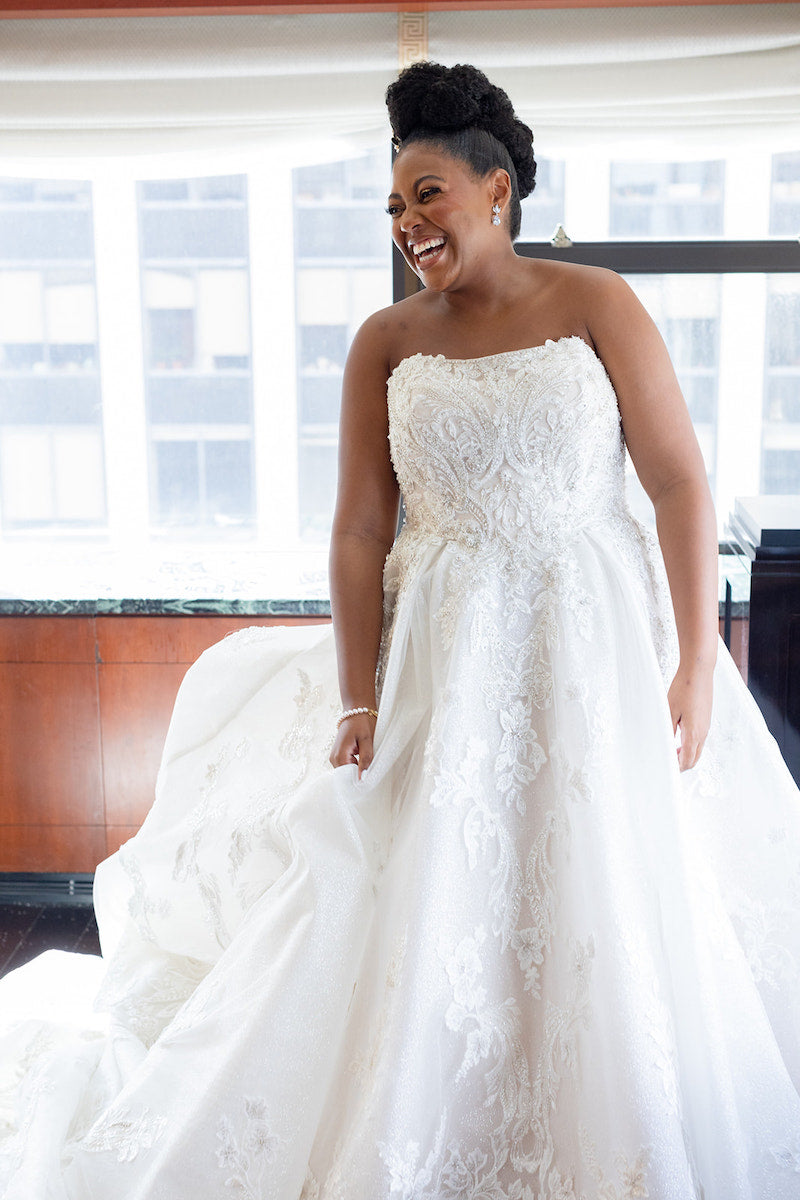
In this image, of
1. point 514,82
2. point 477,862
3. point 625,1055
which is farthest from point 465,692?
point 514,82

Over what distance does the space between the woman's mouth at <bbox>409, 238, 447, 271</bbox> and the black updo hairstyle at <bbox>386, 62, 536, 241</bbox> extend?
0.13m

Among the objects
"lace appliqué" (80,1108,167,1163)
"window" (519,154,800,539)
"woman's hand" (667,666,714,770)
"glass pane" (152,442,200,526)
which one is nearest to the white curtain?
"window" (519,154,800,539)

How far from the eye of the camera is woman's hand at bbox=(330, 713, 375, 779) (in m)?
1.74

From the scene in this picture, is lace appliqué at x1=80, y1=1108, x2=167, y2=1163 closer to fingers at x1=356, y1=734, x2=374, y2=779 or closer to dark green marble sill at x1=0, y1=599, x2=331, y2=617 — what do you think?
fingers at x1=356, y1=734, x2=374, y2=779

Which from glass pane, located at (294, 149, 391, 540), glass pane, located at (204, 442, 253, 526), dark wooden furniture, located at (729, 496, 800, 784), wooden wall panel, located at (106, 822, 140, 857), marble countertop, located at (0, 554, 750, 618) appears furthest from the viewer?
glass pane, located at (204, 442, 253, 526)

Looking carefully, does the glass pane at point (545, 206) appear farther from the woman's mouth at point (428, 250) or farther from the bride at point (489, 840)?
the woman's mouth at point (428, 250)

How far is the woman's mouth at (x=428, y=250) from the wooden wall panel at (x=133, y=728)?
162cm

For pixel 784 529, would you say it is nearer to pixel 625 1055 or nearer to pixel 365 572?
pixel 365 572

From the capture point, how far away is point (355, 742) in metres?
1.76

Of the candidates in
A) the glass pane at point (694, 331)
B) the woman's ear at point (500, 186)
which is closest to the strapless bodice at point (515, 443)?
the woman's ear at point (500, 186)

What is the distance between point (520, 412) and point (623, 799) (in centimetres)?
58

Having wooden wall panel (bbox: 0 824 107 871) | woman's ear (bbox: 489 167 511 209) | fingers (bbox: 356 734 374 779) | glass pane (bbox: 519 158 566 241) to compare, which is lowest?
wooden wall panel (bbox: 0 824 107 871)

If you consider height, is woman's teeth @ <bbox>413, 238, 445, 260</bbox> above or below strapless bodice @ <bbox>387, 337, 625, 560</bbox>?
above

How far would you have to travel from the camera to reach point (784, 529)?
92.4 inches
